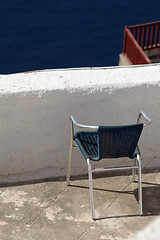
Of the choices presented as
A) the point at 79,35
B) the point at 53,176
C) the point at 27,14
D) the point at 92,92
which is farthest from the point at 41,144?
the point at 27,14

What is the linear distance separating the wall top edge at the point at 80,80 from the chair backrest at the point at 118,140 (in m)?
0.48

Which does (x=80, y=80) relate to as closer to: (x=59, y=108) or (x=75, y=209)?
(x=59, y=108)

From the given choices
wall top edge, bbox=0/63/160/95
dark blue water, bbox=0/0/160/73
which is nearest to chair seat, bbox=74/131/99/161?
wall top edge, bbox=0/63/160/95

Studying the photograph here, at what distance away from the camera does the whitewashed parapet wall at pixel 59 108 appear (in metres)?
3.22

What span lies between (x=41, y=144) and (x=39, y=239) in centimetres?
78

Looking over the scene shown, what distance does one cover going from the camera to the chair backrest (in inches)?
112

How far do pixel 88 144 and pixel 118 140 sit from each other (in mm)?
298

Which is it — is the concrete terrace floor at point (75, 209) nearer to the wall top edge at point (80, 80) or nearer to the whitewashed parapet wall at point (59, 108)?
the whitewashed parapet wall at point (59, 108)

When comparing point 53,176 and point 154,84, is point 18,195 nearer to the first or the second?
point 53,176

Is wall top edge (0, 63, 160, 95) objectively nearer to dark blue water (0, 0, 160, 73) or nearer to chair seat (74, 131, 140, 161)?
chair seat (74, 131, 140, 161)

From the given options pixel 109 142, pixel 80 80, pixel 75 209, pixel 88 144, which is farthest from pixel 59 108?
pixel 75 209

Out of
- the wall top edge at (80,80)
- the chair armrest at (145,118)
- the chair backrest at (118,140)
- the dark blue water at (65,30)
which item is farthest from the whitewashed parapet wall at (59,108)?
the dark blue water at (65,30)

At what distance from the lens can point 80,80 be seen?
3264 mm

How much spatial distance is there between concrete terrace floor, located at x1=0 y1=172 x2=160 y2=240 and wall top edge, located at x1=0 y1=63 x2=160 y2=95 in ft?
2.34
